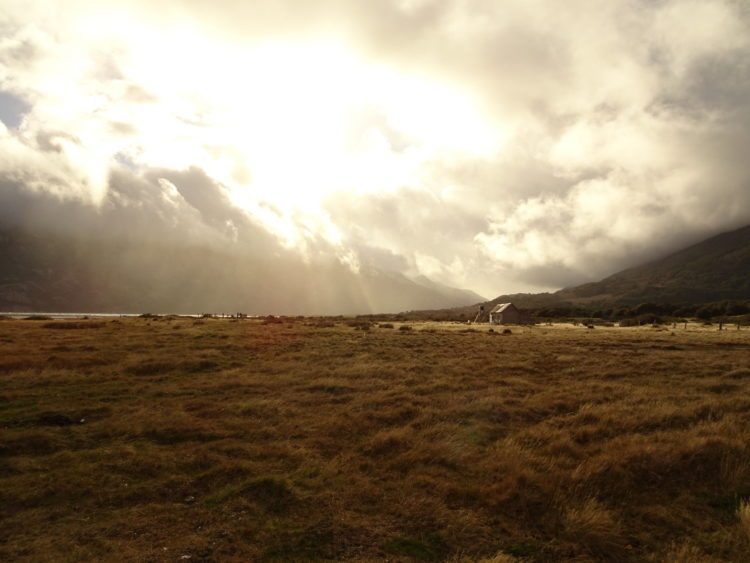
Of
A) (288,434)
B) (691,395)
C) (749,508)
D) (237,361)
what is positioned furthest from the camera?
(237,361)

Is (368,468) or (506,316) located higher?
(506,316)

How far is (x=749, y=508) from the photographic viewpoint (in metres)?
8.21

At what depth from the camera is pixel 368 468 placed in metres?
10.3

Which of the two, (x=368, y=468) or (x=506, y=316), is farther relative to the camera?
(x=506, y=316)

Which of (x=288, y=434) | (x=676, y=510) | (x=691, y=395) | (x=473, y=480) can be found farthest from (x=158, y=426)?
(x=691, y=395)

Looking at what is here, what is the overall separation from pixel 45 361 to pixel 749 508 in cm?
2908

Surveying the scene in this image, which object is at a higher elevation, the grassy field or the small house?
the small house

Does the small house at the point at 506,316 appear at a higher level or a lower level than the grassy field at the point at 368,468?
higher

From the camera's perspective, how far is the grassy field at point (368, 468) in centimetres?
727

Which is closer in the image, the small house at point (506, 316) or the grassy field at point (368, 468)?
the grassy field at point (368, 468)

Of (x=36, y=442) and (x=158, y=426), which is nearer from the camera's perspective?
(x=36, y=442)

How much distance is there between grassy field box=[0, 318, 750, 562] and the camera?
7273 millimetres

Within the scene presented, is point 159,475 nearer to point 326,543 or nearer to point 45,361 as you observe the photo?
point 326,543

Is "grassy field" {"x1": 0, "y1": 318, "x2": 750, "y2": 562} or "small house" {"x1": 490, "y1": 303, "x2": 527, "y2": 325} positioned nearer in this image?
"grassy field" {"x1": 0, "y1": 318, "x2": 750, "y2": 562}
